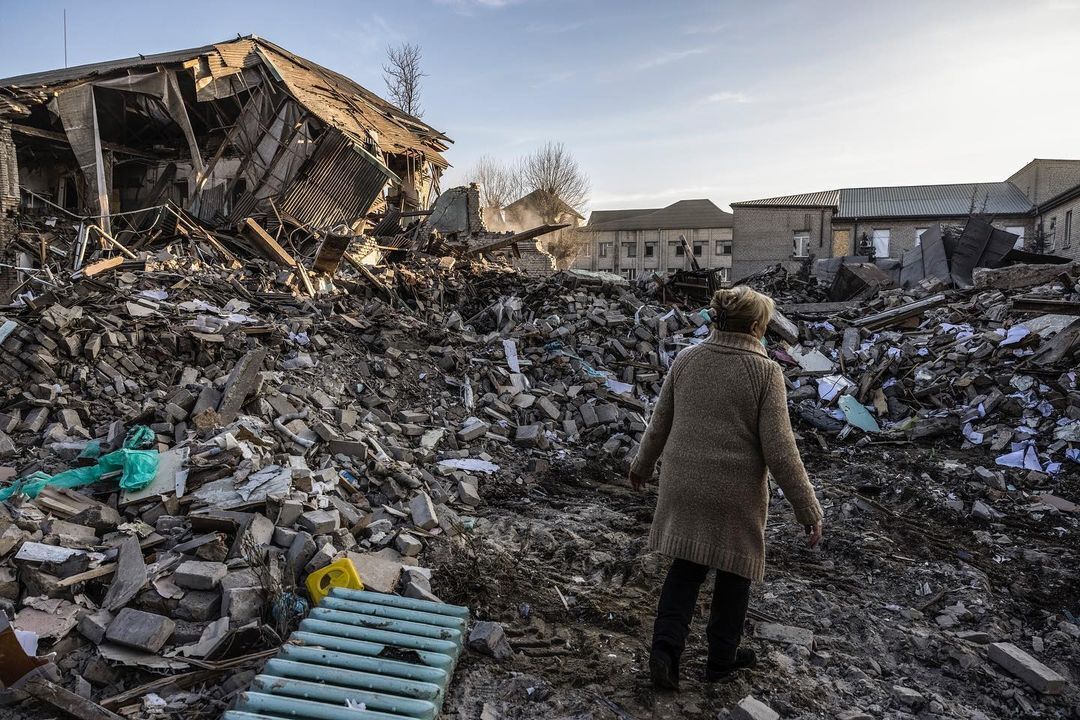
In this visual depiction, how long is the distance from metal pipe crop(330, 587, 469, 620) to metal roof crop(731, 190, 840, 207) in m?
36.1

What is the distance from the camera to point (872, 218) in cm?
3581

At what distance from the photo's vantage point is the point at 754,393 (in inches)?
111

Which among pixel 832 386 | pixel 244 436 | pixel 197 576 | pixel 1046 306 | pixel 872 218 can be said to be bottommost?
pixel 197 576

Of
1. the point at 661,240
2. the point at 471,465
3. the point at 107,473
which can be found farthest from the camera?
the point at 661,240

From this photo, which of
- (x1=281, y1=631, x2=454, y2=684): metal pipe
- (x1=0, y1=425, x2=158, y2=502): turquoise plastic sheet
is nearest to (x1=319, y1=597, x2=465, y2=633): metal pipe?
(x1=281, y1=631, x2=454, y2=684): metal pipe

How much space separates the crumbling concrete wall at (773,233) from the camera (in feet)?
117

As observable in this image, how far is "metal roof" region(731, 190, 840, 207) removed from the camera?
117ft

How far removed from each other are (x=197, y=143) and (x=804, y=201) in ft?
107

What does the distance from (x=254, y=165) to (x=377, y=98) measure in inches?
246

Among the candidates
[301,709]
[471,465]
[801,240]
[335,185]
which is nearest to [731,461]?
[301,709]

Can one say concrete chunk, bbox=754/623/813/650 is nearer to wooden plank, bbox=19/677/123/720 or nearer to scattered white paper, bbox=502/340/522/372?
wooden plank, bbox=19/677/123/720

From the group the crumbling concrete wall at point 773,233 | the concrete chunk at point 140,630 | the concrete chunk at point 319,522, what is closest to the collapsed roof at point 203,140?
the concrete chunk at point 319,522

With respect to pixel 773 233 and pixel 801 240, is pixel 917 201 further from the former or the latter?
pixel 773 233

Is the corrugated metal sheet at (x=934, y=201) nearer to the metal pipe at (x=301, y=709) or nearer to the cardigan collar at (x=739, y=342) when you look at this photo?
the cardigan collar at (x=739, y=342)
